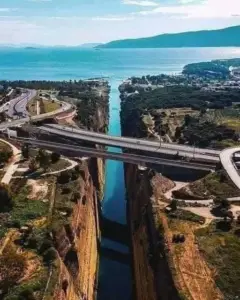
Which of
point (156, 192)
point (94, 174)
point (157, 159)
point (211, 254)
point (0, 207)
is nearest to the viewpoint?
point (211, 254)

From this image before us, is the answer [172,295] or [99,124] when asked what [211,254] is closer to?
[172,295]

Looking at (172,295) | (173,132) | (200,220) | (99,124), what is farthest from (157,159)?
(99,124)

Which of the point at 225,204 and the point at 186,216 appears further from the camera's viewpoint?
the point at 225,204

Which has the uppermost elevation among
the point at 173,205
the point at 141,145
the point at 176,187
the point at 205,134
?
the point at 173,205

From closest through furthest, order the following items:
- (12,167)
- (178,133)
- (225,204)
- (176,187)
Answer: (225,204), (176,187), (12,167), (178,133)

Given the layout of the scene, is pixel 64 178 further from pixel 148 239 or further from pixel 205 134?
pixel 205 134

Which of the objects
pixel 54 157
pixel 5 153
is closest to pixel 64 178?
pixel 54 157
